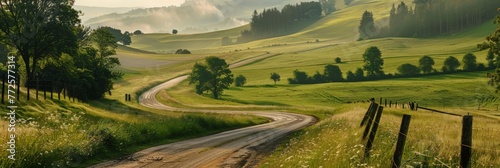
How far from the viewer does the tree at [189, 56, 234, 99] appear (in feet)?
370

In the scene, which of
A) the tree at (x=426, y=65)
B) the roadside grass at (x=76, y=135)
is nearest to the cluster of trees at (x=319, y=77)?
the tree at (x=426, y=65)

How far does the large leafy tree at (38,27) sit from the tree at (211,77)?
59047 mm

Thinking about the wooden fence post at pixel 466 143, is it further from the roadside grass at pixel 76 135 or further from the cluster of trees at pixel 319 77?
the cluster of trees at pixel 319 77

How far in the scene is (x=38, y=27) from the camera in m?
50.6

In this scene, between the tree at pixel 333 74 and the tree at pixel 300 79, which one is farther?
the tree at pixel 333 74

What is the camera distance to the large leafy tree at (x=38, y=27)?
4947 cm

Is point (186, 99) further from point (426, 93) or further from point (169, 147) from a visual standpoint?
point (169, 147)

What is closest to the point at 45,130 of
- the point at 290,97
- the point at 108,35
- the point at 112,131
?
the point at 112,131

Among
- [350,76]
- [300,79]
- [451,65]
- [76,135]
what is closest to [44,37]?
[76,135]

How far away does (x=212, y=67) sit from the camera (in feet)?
378

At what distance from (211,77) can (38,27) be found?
64261 millimetres

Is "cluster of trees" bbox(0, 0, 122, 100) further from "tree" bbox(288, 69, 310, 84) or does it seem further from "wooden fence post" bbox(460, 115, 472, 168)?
"tree" bbox(288, 69, 310, 84)

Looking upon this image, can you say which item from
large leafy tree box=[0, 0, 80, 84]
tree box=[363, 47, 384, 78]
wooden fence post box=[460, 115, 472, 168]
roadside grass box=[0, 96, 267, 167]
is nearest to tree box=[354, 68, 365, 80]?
tree box=[363, 47, 384, 78]

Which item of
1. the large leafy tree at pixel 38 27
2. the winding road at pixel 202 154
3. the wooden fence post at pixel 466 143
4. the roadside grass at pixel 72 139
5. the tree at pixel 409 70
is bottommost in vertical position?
the winding road at pixel 202 154
